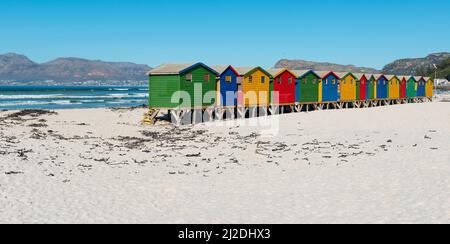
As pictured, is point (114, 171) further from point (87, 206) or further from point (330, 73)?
point (330, 73)

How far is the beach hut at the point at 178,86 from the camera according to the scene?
2877cm

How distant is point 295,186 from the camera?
11.7 m

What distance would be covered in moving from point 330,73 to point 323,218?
3508cm

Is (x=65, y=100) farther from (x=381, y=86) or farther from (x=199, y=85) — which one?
(x=381, y=86)

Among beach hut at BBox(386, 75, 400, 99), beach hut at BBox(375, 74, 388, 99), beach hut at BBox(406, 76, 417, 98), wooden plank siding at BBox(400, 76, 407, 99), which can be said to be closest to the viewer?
beach hut at BBox(375, 74, 388, 99)

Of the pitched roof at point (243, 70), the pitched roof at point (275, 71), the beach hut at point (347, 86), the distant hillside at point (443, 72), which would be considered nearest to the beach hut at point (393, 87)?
the beach hut at point (347, 86)

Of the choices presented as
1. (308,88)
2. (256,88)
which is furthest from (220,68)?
(308,88)

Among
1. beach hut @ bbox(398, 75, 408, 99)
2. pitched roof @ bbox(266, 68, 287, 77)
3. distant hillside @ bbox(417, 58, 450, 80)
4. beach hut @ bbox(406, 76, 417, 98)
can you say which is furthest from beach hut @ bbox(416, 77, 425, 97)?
distant hillside @ bbox(417, 58, 450, 80)

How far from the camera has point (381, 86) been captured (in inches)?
1980

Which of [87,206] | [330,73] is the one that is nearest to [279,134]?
[87,206]

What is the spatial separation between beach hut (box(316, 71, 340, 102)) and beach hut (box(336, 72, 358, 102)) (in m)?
0.73

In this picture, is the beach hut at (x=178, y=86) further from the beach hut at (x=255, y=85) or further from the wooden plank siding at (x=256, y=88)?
the wooden plank siding at (x=256, y=88)

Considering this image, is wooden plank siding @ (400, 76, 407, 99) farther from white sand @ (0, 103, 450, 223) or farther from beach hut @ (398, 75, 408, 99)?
white sand @ (0, 103, 450, 223)

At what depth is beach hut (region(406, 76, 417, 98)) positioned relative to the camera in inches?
2202
